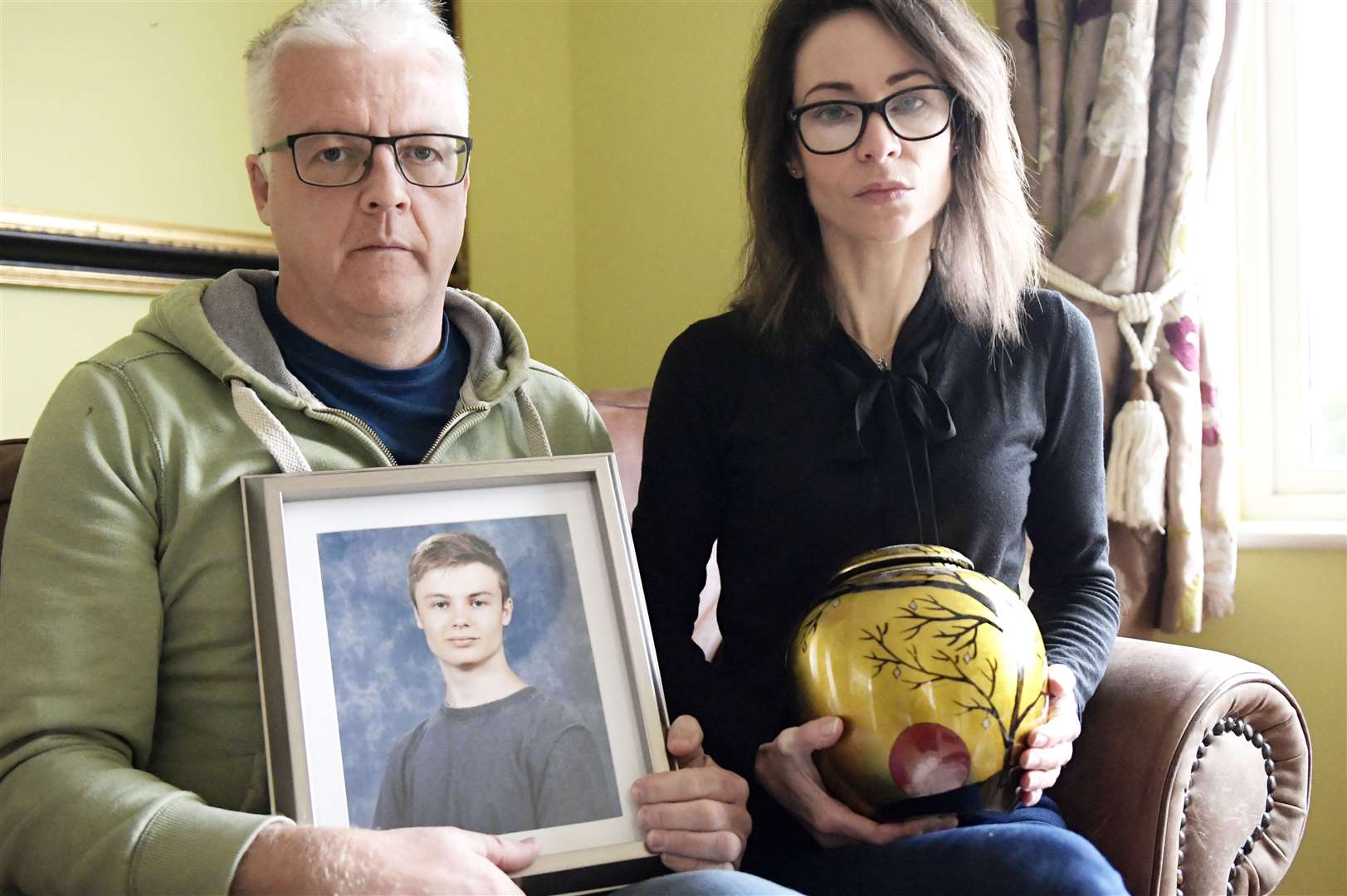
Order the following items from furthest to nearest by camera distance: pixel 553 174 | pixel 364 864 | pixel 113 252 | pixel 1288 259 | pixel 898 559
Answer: pixel 553 174 < pixel 1288 259 < pixel 113 252 < pixel 898 559 < pixel 364 864

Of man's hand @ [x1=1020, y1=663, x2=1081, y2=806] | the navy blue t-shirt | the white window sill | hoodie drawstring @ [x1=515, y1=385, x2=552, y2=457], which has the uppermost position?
the navy blue t-shirt

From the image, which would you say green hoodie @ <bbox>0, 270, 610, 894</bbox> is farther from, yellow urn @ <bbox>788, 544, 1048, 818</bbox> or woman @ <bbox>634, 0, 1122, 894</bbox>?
yellow urn @ <bbox>788, 544, 1048, 818</bbox>

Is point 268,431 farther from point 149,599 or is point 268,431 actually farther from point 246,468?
point 149,599

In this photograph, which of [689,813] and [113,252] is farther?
[113,252]

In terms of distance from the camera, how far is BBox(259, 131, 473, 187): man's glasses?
3.93 ft

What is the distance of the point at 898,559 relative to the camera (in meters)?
1.01

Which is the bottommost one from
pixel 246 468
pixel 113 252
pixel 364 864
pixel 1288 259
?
pixel 364 864

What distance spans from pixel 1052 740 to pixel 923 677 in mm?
195

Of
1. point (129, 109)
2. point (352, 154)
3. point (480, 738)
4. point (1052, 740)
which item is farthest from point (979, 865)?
point (129, 109)

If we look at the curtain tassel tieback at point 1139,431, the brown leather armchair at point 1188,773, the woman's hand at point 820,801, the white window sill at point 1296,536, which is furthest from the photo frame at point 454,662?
the white window sill at point 1296,536

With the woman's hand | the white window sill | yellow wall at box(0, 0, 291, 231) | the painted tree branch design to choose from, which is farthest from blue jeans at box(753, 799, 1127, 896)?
yellow wall at box(0, 0, 291, 231)

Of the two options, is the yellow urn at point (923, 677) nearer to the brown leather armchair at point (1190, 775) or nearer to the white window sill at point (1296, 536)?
the brown leather armchair at point (1190, 775)

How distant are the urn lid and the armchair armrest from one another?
0.43 m

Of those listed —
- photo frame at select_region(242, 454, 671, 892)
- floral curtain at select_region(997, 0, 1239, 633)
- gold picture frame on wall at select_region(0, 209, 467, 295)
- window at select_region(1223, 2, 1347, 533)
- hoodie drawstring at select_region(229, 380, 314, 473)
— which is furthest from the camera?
window at select_region(1223, 2, 1347, 533)
